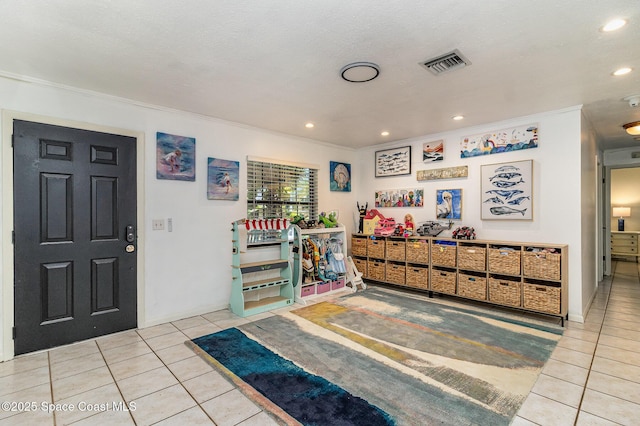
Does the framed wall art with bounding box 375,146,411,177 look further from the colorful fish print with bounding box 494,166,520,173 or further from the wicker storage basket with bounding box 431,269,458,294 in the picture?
the wicker storage basket with bounding box 431,269,458,294

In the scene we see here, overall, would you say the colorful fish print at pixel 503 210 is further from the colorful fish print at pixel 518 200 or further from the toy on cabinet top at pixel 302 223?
the toy on cabinet top at pixel 302 223

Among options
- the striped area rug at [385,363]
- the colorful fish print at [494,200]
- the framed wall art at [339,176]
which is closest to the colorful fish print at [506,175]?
the colorful fish print at [494,200]

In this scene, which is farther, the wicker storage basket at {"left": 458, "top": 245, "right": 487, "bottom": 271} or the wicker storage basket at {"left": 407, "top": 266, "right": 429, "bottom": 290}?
the wicker storage basket at {"left": 407, "top": 266, "right": 429, "bottom": 290}

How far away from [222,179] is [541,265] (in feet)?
13.5

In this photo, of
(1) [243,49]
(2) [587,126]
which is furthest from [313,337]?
(2) [587,126]

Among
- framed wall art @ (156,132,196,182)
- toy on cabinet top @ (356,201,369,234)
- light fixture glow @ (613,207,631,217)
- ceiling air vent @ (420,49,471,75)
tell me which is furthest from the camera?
light fixture glow @ (613,207,631,217)

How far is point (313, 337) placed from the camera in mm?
3178

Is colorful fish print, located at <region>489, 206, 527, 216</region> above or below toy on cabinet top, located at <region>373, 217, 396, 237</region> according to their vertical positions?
above

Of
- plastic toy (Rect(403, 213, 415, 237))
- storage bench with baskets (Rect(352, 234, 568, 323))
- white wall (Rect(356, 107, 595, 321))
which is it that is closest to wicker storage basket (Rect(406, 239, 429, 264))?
storage bench with baskets (Rect(352, 234, 568, 323))

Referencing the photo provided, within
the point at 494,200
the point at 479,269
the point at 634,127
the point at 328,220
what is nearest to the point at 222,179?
the point at 328,220

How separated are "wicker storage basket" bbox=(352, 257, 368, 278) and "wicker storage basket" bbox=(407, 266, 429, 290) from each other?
0.84m

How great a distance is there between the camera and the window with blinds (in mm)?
4531

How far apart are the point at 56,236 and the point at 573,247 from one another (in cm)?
567

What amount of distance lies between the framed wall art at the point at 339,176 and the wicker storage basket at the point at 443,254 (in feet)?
6.73
